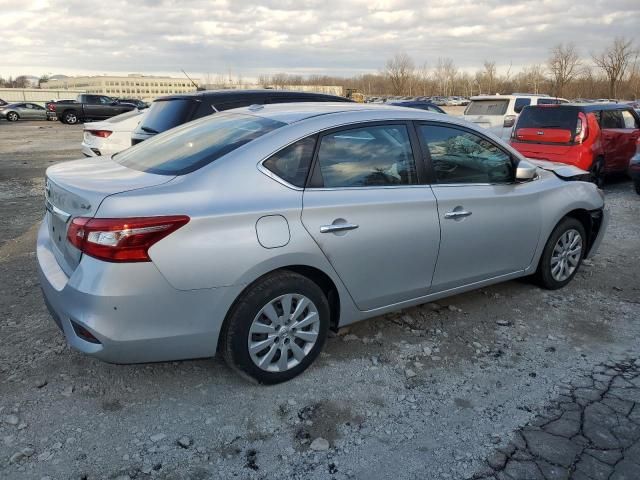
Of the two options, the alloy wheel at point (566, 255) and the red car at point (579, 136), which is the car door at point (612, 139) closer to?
the red car at point (579, 136)

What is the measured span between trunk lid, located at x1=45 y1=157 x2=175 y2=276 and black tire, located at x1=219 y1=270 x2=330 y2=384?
0.80m

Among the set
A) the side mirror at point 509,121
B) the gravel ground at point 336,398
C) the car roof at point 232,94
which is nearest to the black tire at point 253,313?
the gravel ground at point 336,398

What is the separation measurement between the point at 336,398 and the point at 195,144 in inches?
72.3

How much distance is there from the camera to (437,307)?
4312 mm

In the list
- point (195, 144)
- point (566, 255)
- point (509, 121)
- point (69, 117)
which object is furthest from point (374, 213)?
point (69, 117)

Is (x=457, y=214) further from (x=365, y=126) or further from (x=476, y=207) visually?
(x=365, y=126)

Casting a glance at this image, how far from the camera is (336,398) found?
3059 mm

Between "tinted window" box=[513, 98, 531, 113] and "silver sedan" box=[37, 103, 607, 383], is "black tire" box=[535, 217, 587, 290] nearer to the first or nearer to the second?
"silver sedan" box=[37, 103, 607, 383]

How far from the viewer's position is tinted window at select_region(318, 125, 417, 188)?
10.6ft

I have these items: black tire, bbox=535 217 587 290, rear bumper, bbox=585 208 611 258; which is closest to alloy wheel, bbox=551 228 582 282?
black tire, bbox=535 217 587 290

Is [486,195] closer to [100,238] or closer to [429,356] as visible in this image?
[429,356]

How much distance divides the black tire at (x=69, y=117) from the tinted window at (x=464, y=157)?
32.2 metres

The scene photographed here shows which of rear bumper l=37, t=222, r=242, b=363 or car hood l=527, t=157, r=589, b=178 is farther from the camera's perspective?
car hood l=527, t=157, r=589, b=178

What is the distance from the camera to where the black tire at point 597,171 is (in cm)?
909
